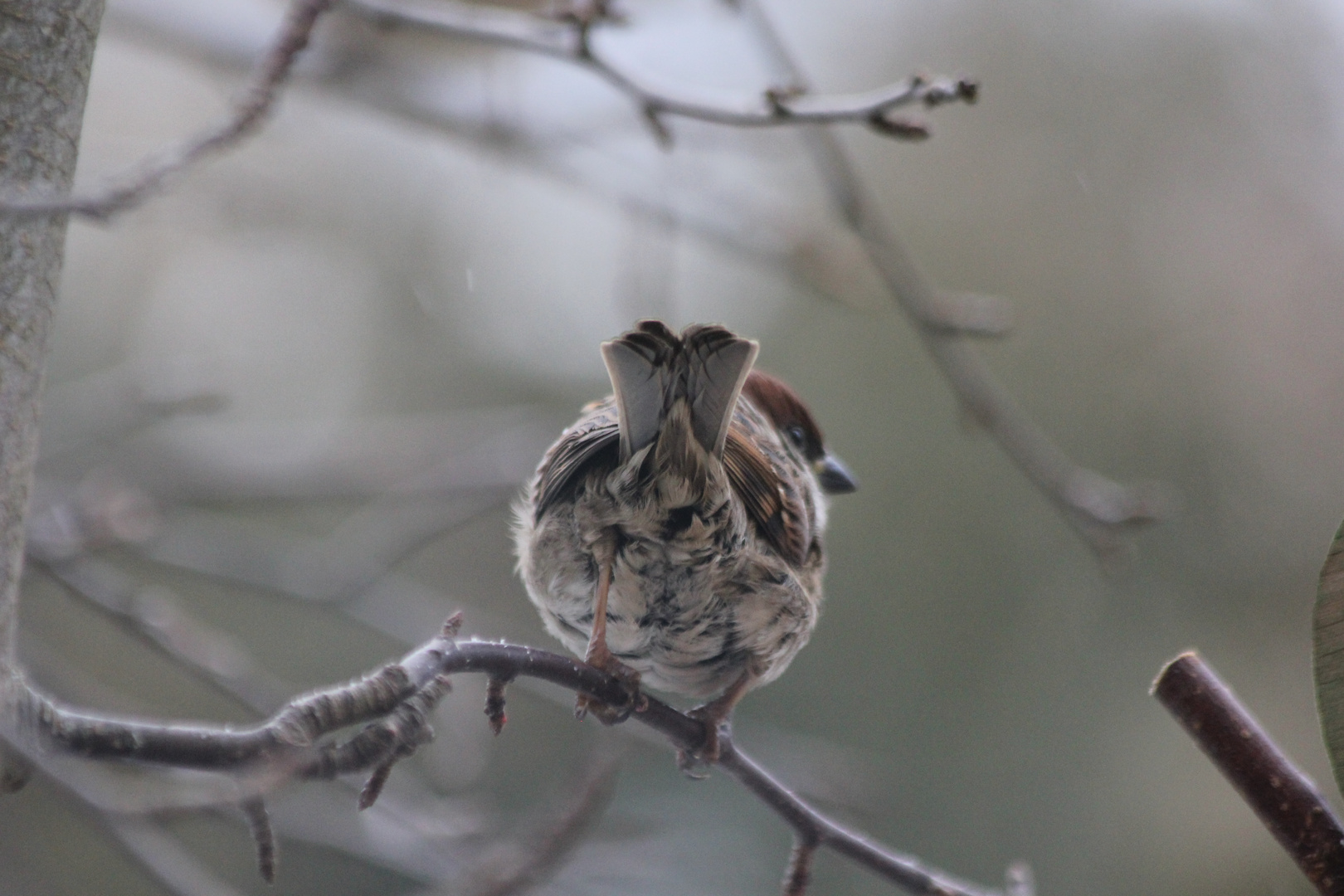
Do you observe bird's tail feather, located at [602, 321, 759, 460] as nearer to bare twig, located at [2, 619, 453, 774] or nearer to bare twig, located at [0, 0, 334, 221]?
bare twig, located at [0, 0, 334, 221]

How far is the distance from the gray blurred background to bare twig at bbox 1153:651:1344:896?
2.05 meters

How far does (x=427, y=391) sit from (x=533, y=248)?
218 cm

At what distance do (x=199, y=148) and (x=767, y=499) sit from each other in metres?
1.46

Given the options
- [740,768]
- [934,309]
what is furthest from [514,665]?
[934,309]

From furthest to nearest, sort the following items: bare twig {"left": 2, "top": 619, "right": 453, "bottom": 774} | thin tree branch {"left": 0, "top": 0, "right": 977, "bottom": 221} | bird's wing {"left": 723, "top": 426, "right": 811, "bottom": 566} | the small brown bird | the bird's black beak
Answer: the bird's black beak < bird's wing {"left": 723, "top": 426, "right": 811, "bottom": 566} < the small brown bird < thin tree branch {"left": 0, "top": 0, "right": 977, "bottom": 221} < bare twig {"left": 2, "top": 619, "right": 453, "bottom": 774}

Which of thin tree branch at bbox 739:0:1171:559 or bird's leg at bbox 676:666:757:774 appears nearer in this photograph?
bird's leg at bbox 676:666:757:774

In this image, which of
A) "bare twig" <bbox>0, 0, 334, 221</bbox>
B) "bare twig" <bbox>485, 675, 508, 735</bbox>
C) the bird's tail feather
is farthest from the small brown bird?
"bare twig" <bbox>0, 0, 334, 221</bbox>

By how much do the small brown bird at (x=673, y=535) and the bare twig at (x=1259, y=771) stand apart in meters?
0.90

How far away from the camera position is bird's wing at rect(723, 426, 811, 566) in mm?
2646

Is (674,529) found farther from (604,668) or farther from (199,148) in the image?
(199,148)

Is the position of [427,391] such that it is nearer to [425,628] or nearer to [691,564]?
[425,628]

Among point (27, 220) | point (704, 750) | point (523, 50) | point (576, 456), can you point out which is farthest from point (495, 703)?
point (523, 50)

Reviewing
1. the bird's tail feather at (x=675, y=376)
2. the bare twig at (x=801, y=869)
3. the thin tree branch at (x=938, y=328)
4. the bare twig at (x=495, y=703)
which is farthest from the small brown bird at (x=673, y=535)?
the thin tree branch at (x=938, y=328)

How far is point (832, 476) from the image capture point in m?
3.94
